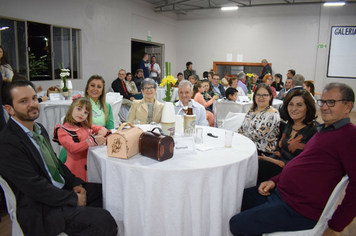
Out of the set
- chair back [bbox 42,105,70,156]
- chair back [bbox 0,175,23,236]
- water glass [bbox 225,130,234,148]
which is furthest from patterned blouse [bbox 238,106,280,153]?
chair back [bbox 42,105,70,156]

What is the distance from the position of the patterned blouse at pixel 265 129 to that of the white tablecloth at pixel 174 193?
89cm

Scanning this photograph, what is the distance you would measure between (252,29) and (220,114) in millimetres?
7756

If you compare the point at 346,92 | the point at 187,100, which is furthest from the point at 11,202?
the point at 187,100

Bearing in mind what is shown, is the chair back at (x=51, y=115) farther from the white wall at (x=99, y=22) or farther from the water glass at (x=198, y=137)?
the white wall at (x=99, y=22)

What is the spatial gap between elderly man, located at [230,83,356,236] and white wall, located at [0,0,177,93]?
270 inches

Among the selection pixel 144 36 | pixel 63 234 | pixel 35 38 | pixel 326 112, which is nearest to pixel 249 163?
pixel 326 112

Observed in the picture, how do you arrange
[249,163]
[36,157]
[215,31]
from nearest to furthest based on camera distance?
[36,157] < [249,163] < [215,31]

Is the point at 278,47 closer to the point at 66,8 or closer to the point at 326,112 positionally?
the point at 66,8

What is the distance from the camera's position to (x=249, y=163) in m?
1.91

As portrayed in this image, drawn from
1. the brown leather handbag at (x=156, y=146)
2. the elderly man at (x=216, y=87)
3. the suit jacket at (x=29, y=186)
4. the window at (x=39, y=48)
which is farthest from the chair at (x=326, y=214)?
the window at (x=39, y=48)

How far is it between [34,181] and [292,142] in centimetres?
196

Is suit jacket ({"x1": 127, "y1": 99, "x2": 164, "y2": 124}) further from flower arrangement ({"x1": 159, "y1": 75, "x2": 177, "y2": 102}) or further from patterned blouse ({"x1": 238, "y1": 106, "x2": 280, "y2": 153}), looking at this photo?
patterned blouse ({"x1": 238, "y1": 106, "x2": 280, "y2": 153})

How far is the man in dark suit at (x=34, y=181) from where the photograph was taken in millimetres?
1429

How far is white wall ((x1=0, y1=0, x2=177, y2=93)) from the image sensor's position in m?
6.71
